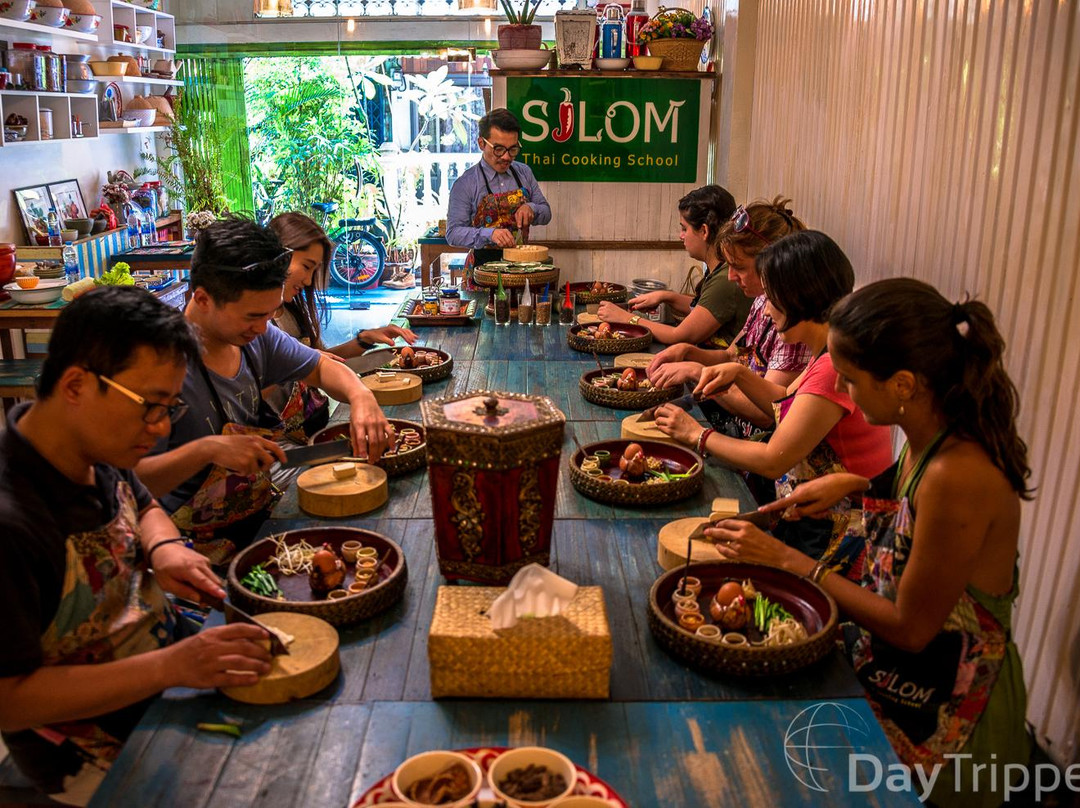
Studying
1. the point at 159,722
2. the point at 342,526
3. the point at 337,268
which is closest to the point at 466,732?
the point at 159,722

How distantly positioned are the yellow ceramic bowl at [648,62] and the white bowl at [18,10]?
397cm

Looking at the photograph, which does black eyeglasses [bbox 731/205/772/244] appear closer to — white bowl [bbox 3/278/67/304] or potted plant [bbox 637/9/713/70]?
potted plant [bbox 637/9/713/70]

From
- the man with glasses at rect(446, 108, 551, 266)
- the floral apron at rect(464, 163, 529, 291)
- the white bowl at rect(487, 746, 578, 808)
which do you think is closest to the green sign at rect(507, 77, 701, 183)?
the man with glasses at rect(446, 108, 551, 266)

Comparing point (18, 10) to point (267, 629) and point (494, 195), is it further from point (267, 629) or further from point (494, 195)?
point (267, 629)

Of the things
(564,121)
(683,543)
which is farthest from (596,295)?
(683,543)

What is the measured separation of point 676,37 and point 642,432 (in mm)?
A: 3814

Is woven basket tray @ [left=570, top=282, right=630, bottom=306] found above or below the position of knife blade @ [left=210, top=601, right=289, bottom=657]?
above

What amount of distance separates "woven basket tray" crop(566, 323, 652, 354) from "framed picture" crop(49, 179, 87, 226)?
508 centimetres

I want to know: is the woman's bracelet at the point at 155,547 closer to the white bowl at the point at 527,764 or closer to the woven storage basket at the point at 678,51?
the white bowl at the point at 527,764

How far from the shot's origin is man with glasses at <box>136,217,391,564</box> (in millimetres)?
2367

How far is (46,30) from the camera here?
6.48m

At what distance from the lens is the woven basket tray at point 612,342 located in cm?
402

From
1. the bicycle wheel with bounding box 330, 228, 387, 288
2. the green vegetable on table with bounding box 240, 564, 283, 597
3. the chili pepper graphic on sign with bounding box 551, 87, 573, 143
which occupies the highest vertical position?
the chili pepper graphic on sign with bounding box 551, 87, 573, 143

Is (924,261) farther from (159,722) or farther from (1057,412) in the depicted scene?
(159,722)
